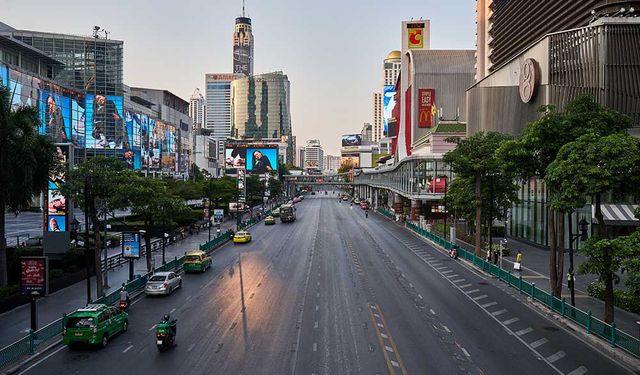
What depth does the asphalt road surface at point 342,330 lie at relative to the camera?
19.8m

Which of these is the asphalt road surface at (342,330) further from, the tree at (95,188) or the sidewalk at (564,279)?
the tree at (95,188)

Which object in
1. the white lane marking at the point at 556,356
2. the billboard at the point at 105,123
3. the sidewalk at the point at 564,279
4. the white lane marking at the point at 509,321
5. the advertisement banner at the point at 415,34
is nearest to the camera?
the white lane marking at the point at 556,356

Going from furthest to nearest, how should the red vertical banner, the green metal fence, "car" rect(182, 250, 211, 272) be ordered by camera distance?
the red vertical banner
"car" rect(182, 250, 211, 272)
the green metal fence

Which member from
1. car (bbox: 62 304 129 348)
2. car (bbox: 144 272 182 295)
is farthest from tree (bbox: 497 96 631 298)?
car (bbox: 144 272 182 295)

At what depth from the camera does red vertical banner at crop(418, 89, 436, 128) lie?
127 metres

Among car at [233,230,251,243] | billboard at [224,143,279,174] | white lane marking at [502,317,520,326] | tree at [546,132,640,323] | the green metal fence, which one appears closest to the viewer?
tree at [546,132,640,323]

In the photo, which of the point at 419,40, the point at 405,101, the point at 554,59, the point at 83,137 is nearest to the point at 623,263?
the point at 554,59

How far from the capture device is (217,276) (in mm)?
40156

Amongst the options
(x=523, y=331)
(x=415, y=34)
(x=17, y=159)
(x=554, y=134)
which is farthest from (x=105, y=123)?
(x=523, y=331)

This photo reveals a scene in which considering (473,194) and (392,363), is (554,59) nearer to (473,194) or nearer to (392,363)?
(473,194)

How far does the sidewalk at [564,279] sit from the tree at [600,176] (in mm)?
3004

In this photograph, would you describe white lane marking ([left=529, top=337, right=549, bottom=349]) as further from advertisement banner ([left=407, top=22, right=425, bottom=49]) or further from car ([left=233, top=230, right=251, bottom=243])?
advertisement banner ([left=407, top=22, right=425, bottom=49])

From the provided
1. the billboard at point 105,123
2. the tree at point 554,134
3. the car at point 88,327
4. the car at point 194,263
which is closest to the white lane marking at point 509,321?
the tree at point 554,134

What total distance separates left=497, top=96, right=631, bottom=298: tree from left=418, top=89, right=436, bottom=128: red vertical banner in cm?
9867
